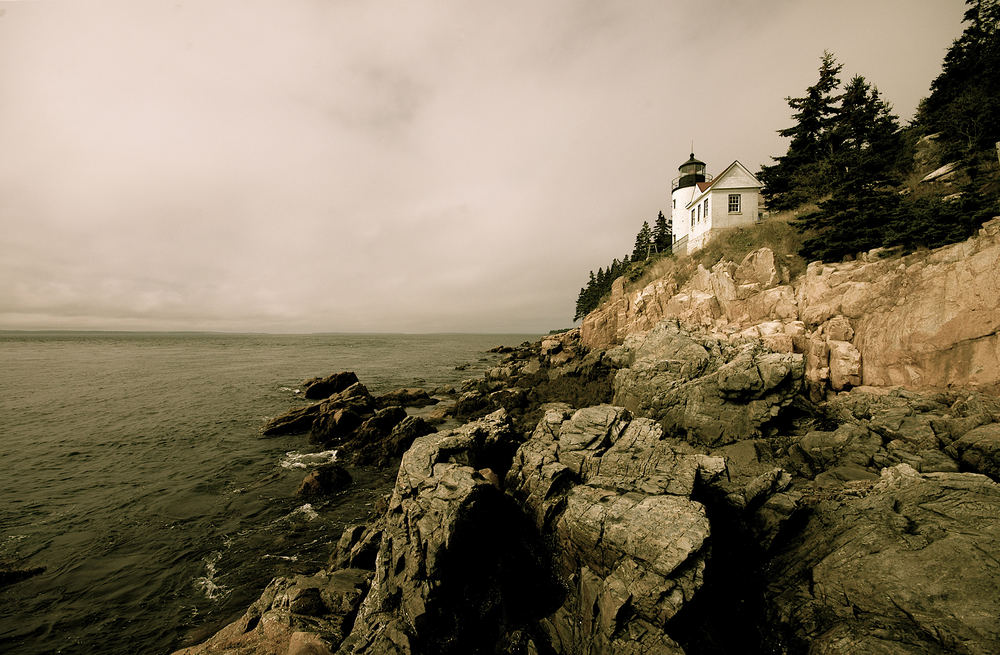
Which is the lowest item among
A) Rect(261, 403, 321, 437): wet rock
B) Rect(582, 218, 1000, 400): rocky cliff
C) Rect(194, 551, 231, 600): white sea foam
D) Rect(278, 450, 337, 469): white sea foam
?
Rect(194, 551, 231, 600): white sea foam

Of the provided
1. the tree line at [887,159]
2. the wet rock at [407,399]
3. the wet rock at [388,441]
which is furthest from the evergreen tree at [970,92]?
the wet rock at [407,399]

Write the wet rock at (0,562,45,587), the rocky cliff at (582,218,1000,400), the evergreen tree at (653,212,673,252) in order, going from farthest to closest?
the evergreen tree at (653,212,673,252) < the rocky cliff at (582,218,1000,400) < the wet rock at (0,562,45,587)

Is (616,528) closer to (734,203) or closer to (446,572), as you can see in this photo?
(446,572)

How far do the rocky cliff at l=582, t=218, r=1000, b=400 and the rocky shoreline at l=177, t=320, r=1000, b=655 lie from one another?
3527 millimetres

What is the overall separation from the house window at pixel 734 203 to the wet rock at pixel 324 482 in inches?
1610

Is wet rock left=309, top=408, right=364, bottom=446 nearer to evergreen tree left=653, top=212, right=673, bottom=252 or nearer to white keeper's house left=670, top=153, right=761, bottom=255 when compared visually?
white keeper's house left=670, top=153, right=761, bottom=255

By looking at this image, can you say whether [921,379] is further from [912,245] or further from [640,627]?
[640,627]

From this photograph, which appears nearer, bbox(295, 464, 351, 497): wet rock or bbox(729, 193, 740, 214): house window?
bbox(295, 464, 351, 497): wet rock

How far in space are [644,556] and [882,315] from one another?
62.9 feet

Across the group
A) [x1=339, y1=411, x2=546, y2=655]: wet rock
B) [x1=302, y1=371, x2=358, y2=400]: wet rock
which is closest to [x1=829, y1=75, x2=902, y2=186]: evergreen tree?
[x1=339, y1=411, x2=546, y2=655]: wet rock

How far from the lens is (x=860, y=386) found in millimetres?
16766

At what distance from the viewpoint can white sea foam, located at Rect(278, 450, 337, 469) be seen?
17.5 metres

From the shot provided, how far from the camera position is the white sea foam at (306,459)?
1747cm

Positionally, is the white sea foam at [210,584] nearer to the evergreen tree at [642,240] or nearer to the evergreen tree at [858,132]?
the evergreen tree at [858,132]
